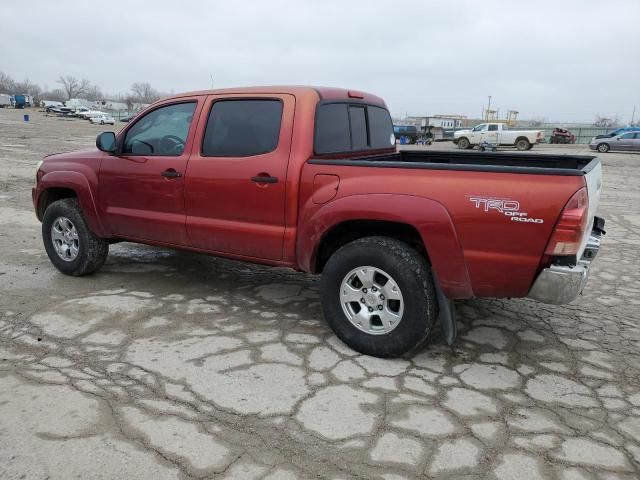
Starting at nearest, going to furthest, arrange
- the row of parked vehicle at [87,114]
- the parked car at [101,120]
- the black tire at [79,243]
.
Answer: the black tire at [79,243]
the parked car at [101,120]
the row of parked vehicle at [87,114]

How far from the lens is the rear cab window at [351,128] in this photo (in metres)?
3.95

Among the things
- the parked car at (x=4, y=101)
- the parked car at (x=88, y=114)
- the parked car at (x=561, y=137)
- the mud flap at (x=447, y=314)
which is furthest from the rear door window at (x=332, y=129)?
the parked car at (x=4, y=101)

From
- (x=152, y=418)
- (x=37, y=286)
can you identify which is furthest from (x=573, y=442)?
(x=37, y=286)

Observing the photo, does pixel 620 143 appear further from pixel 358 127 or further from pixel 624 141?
pixel 358 127

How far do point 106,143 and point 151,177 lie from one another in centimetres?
64

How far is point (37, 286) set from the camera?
4902mm

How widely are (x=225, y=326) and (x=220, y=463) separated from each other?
65.3 inches

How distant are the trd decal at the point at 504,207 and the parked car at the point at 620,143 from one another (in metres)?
32.8

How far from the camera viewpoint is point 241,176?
3947mm

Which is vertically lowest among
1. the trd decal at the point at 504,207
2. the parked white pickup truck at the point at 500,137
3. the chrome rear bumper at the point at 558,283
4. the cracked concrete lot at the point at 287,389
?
the cracked concrete lot at the point at 287,389

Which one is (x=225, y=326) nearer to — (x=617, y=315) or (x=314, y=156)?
(x=314, y=156)


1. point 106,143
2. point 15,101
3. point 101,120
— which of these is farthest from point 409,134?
point 15,101

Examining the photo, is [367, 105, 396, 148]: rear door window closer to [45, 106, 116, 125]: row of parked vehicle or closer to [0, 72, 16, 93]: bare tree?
[45, 106, 116, 125]: row of parked vehicle

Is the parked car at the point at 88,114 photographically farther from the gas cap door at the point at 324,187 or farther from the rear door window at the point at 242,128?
the gas cap door at the point at 324,187
